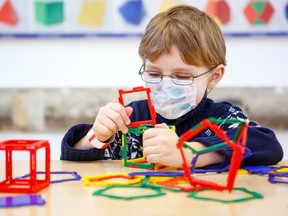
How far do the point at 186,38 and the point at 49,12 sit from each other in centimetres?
107

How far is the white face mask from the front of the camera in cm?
121

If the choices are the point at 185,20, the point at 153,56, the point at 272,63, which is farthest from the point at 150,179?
the point at 272,63

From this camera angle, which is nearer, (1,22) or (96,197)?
(96,197)

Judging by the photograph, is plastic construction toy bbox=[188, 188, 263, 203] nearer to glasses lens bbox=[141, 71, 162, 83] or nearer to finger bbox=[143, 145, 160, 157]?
finger bbox=[143, 145, 160, 157]

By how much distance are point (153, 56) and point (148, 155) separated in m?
0.37

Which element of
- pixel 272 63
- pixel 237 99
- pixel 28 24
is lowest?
pixel 237 99

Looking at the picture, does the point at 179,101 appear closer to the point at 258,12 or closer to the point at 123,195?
the point at 123,195

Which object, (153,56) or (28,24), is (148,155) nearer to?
(153,56)

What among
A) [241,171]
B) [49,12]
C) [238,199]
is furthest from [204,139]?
[49,12]

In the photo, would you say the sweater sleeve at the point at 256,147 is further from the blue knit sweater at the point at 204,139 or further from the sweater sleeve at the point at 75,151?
the sweater sleeve at the point at 75,151

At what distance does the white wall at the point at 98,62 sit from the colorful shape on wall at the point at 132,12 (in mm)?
88

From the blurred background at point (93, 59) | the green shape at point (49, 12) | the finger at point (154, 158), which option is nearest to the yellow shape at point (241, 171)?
the finger at point (154, 158)

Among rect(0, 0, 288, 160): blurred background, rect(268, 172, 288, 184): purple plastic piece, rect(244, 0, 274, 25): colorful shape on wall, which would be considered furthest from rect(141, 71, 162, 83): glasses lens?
rect(244, 0, 274, 25): colorful shape on wall

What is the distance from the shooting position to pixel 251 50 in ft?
7.06
